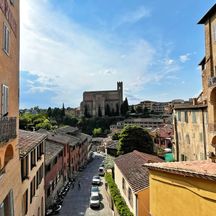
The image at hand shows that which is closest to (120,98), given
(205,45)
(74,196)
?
(74,196)

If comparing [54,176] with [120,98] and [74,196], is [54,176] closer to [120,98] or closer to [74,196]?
[74,196]

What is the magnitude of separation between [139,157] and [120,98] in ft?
→ 477

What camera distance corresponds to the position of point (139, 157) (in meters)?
30.2

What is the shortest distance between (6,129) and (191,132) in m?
26.7

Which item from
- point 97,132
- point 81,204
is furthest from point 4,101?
point 97,132

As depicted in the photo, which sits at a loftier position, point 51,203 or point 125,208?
Result: point 125,208

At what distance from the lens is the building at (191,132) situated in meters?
30.2

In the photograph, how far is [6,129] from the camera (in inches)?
438

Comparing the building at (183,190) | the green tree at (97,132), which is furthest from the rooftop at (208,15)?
the green tree at (97,132)

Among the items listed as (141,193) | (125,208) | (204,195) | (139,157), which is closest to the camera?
(204,195)

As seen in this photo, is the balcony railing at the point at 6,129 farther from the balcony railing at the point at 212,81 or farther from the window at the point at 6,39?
the balcony railing at the point at 212,81

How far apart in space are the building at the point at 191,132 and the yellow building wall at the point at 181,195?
18.8 meters

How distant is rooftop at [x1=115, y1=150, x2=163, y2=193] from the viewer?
21577 mm

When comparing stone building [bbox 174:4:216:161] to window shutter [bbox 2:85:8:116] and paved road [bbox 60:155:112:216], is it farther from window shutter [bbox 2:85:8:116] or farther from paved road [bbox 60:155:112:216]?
paved road [bbox 60:155:112:216]
